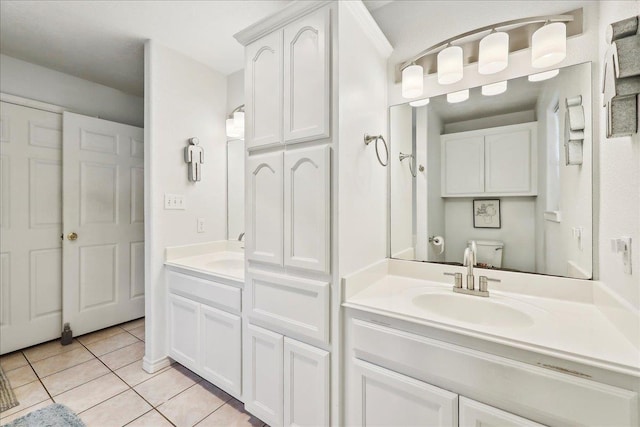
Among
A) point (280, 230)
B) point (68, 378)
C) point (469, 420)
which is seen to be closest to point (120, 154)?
point (68, 378)

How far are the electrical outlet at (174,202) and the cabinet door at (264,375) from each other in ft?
4.08

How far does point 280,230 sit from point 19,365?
255cm

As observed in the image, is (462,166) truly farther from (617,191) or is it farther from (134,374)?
(134,374)

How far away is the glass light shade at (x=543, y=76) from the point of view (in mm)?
1281

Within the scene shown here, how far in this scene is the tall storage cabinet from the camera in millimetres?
1272

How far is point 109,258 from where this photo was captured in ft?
9.36

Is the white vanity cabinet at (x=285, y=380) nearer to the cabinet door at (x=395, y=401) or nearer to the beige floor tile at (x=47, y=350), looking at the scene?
the cabinet door at (x=395, y=401)

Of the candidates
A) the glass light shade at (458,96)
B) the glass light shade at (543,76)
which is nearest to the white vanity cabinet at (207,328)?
the glass light shade at (458,96)

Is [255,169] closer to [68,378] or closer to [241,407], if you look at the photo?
[241,407]

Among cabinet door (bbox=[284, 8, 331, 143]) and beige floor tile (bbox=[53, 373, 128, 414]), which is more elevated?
cabinet door (bbox=[284, 8, 331, 143])

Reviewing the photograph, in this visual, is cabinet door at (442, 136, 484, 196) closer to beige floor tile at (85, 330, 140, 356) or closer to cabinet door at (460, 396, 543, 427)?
cabinet door at (460, 396, 543, 427)

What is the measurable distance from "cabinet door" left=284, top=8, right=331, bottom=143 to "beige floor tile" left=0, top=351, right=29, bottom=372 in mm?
2819

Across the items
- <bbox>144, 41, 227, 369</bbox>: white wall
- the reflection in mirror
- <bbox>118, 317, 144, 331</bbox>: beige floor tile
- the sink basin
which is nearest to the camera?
the sink basin

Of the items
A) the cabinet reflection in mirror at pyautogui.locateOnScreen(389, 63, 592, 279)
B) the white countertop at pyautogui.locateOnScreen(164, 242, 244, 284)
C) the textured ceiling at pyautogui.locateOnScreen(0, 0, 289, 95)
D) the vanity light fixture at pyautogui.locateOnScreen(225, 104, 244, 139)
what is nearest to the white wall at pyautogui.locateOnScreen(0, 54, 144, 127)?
the textured ceiling at pyautogui.locateOnScreen(0, 0, 289, 95)
